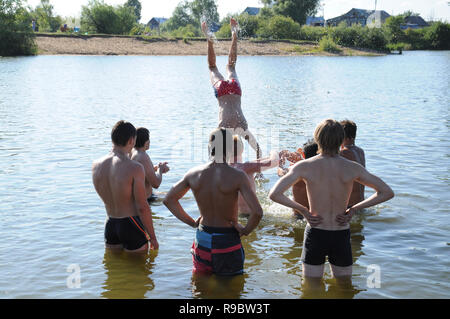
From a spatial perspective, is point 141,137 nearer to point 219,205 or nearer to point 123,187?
point 123,187

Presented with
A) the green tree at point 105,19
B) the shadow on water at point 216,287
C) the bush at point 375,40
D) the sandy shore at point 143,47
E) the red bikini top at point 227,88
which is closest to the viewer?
the shadow on water at point 216,287

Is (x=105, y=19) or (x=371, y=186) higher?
(x=105, y=19)

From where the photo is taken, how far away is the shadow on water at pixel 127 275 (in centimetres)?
558

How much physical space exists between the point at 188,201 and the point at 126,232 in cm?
360

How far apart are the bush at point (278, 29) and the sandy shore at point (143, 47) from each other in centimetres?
319

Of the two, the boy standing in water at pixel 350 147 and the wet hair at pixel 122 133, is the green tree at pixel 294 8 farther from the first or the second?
the wet hair at pixel 122 133

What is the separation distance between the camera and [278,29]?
74.1 meters

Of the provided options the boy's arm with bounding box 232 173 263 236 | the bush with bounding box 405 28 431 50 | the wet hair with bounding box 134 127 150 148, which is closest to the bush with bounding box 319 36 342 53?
the bush with bounding box 405 28 431 50

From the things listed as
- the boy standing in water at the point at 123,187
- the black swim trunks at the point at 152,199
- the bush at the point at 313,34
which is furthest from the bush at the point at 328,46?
the boy standing in water at the point at 123,187

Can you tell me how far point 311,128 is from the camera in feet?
54.5

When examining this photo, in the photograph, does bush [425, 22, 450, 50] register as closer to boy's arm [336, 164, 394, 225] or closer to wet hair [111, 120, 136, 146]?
boy's arm [336, 164, 394, 225]

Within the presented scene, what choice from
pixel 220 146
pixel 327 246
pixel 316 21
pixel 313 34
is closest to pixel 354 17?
pixel 316 21

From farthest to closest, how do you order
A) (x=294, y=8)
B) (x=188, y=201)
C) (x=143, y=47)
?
(x=294, y=8) → (x=143, y=47) → (x=188, y=201)

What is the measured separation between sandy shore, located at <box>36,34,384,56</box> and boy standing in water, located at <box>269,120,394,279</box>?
184 feet
